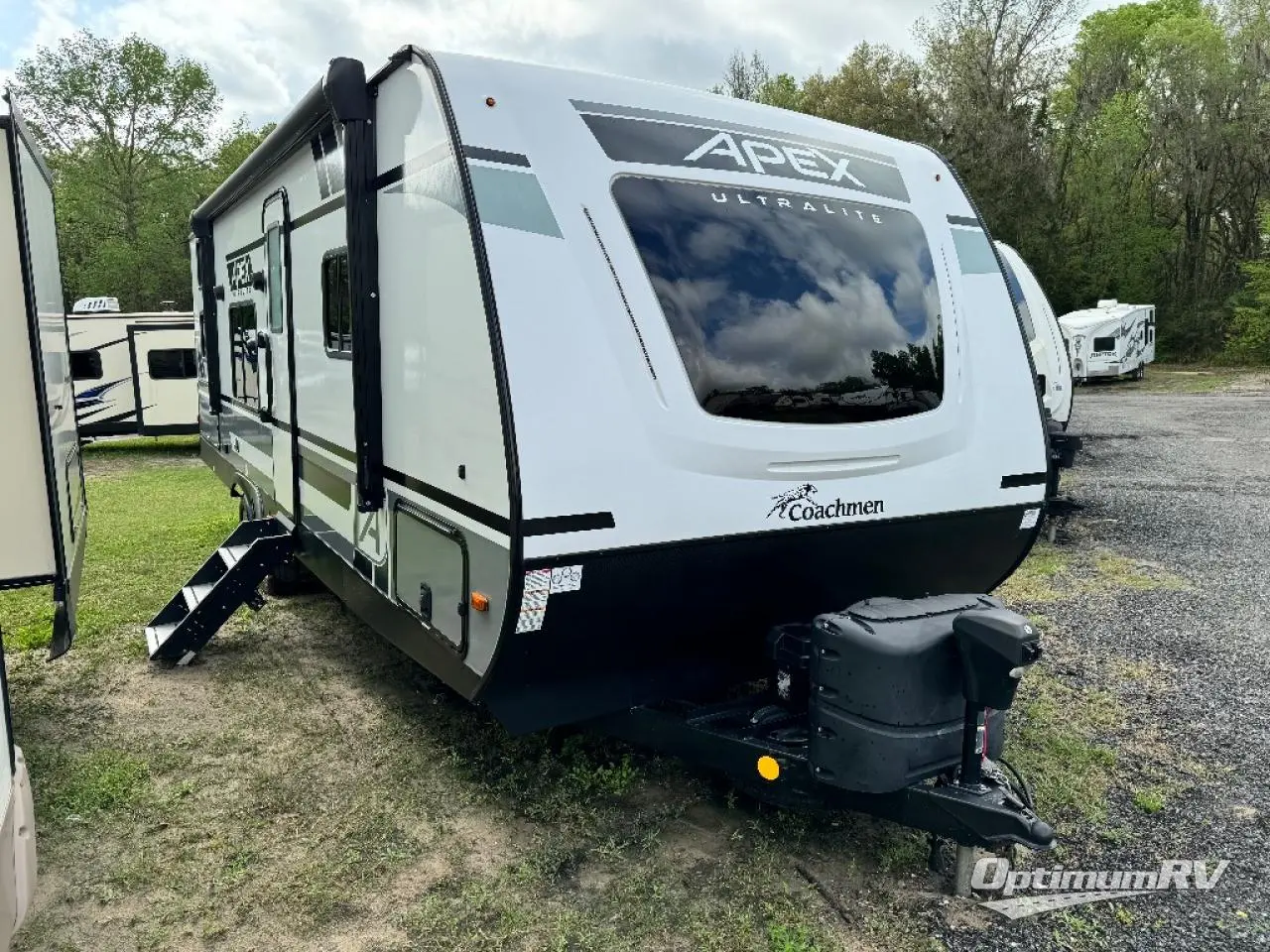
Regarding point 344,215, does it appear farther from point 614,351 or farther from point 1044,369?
point 1044,369

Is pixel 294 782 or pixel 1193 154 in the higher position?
pixel 1193 154

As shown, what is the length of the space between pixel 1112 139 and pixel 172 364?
29.1m

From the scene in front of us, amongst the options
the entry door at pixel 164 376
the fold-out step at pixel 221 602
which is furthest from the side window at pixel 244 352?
the entry door at pixel 164 376

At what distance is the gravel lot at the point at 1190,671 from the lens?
298cm

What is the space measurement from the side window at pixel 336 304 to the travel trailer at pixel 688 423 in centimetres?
3

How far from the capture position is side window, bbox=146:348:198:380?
48.6 ft

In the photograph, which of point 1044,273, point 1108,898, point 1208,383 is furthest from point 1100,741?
point 1044,273

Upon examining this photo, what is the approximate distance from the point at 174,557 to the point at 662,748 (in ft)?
19.4

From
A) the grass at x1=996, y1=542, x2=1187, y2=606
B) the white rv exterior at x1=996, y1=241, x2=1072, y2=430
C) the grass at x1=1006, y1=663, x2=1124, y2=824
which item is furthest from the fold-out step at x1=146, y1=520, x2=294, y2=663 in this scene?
the white rv exterior at x1=996, y1=241, x2=1072, y2=430

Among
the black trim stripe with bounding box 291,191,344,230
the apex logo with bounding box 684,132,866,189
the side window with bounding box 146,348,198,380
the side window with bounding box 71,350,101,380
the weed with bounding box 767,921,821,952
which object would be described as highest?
the apex logo with bounding box 684,132,866,189

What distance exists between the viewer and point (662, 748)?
345 centimetres

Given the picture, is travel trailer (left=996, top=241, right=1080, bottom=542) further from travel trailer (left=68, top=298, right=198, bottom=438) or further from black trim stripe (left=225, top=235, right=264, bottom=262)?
travel trailer (left=68, top=298, right=198, bottom=438)

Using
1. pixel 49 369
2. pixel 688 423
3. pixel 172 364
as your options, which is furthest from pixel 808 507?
pixel 172 364

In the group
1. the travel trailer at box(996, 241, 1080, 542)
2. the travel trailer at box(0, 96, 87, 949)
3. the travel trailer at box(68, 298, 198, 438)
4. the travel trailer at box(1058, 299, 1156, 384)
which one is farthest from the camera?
the travel trailer at box(1058, 299, 1156, 384)
